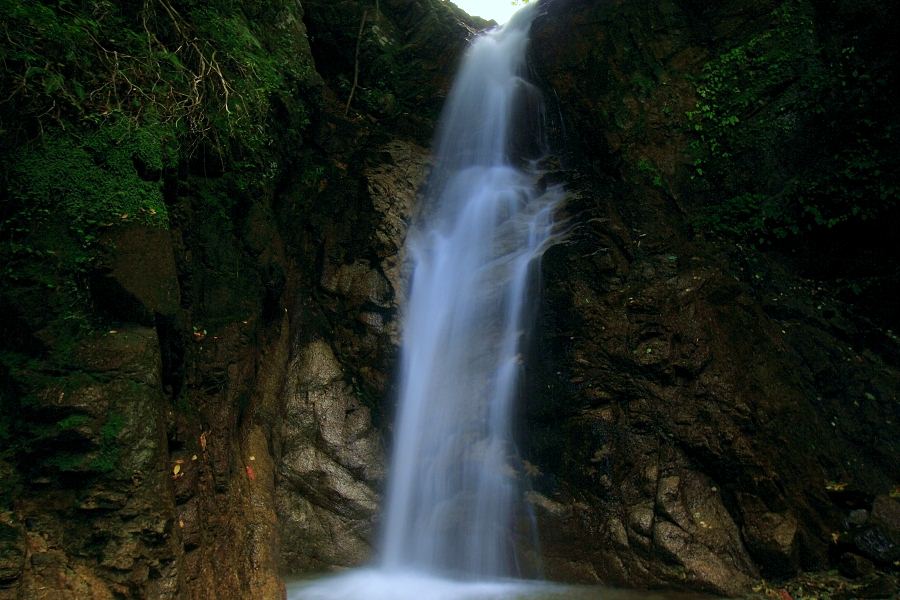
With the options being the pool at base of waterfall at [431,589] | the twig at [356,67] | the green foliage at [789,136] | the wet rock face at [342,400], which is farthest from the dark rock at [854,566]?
the twig at [356,67]

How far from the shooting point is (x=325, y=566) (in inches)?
247

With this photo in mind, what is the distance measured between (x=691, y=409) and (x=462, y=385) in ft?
9.01

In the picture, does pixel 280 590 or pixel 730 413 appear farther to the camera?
pixel 730 413

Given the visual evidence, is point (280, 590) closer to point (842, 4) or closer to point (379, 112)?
point (379, 112)

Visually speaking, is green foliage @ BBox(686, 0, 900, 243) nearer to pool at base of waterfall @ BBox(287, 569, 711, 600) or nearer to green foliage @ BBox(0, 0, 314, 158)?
pool at base of waterfall @ BBox(287, 569, 711, 600)

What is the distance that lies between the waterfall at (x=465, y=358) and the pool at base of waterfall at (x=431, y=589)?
193mm

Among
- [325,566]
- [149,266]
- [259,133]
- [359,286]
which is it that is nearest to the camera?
[149,266]

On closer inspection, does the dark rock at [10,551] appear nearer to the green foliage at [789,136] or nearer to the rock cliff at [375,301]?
the rock cliff at [375,301]

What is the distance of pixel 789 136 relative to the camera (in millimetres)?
7738

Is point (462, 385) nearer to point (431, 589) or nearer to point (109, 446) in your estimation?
point (431, 589)

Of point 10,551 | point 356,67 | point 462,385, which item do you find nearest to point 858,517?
point 462,385

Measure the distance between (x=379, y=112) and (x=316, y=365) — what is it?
515 centimetres

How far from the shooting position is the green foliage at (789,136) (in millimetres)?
7113

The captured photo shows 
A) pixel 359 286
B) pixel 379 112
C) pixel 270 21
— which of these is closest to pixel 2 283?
pixel 359 286
